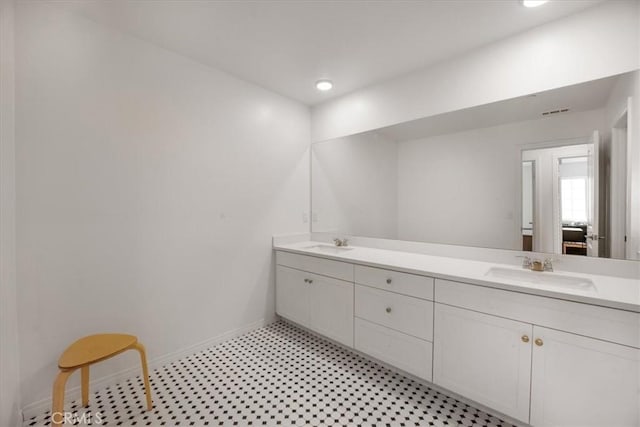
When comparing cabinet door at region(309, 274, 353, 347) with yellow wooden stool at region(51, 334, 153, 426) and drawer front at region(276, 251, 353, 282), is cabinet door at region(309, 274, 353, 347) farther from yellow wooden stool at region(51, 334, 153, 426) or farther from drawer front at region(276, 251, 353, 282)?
yellow wooden stool at region(51, 334, 153, 426)

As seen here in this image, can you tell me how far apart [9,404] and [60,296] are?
0.55 meters

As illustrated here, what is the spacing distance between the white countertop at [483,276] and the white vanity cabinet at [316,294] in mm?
114

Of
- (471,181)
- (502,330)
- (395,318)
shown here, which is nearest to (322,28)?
(471,181)

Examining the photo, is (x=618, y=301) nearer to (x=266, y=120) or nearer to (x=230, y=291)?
A: (x=230, y=291)

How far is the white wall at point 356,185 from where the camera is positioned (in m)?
2.58

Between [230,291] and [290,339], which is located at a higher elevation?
[230,291]

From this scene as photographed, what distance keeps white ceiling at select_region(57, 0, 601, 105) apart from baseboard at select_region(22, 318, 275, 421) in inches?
92.8

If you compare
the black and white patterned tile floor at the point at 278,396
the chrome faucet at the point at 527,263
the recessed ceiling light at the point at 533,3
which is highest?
the recessed ceiling light at the point at 533,3

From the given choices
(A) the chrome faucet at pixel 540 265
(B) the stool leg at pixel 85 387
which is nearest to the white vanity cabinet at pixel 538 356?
(A) the chrome faucet at pixel 540 265

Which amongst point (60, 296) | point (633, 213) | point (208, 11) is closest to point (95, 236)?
point (60, 296)

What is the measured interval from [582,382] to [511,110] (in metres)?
1.62

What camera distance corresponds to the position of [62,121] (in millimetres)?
1689

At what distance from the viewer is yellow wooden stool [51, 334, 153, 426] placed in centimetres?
128

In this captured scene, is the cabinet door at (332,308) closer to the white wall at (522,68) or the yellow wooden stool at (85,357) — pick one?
the yellow wooden stool at (85,357)
